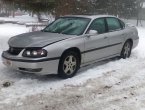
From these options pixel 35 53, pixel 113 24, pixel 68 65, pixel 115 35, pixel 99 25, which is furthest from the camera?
pixel 113 24

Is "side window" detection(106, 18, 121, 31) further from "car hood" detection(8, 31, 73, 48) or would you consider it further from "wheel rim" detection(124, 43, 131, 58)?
"car hood" detection(8, 31, 73, 48)

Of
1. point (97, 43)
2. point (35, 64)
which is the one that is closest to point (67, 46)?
point (35, 64)

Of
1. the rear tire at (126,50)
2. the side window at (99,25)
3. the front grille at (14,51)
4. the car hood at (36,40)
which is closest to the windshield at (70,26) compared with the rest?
the side window at (99,25)

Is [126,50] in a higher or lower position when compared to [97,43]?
lower

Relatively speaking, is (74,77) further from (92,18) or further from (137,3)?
(137,3)

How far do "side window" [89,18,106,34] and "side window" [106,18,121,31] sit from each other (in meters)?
0.30

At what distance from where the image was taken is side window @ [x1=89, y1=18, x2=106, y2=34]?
8.00 m

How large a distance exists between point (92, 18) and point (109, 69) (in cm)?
151

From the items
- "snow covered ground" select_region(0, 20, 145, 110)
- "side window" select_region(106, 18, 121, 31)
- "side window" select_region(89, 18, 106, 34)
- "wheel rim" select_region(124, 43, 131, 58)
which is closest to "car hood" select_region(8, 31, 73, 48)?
"snow covered ground" select_region(0, 20, 145, 110)

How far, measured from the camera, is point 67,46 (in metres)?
6.91

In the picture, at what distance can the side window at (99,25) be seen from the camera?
800 centimetres

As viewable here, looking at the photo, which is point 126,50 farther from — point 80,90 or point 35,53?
point 35,53

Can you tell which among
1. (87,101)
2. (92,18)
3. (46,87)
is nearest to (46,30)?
(92,18)

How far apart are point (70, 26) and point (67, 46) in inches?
45.9
